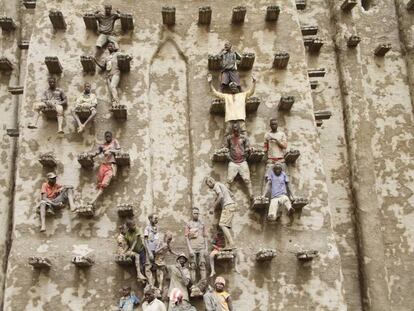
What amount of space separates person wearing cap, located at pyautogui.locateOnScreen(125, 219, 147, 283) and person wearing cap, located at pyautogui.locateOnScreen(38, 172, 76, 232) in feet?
3.68

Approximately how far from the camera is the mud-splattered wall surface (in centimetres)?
1172

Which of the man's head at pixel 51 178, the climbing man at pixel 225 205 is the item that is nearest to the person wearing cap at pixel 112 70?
the man's head at pixel 51 178

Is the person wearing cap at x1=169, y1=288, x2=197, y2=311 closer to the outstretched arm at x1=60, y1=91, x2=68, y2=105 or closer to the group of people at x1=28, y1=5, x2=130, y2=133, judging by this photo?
the group of people at x1=28, y1=5, x2=130, y2=133

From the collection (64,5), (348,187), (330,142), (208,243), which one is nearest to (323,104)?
(330,142)

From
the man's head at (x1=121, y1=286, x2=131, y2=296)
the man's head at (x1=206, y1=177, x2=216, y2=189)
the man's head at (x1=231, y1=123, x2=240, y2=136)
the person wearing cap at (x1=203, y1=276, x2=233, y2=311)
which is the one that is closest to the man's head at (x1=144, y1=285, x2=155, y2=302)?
the man's head at (x1=121, y1=286, x2=131, y2=296)

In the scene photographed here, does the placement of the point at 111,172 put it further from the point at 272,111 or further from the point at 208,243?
the point at 272,111

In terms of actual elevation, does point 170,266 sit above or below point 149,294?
above

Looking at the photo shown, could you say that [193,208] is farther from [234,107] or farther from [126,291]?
[234,107]

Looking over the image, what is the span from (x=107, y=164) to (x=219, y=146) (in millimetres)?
2187

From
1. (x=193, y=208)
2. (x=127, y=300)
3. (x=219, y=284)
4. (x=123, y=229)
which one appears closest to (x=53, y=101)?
(x=123, y=229)

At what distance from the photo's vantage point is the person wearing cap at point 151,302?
35.2 ft

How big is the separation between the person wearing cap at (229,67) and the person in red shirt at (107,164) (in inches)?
97.9

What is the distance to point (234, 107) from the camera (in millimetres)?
12773

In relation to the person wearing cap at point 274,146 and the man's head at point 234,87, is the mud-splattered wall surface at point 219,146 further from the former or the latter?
the man's head at point 234,87
